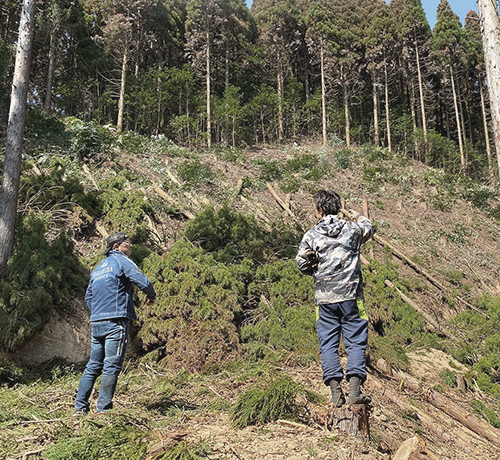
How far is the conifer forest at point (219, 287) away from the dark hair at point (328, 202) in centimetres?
22

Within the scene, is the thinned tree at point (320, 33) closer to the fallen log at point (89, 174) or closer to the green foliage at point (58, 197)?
the fallen log at point (89, 174)

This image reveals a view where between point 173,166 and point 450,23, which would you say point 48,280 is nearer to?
point 173,166

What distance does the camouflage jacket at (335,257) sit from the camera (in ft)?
10.1

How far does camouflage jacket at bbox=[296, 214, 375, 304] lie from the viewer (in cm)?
309

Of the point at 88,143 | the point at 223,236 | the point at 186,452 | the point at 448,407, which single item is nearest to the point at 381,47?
the point at 88,143

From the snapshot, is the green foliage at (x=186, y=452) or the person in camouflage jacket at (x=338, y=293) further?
the person in camouflage jacket at (x=338, y=293)

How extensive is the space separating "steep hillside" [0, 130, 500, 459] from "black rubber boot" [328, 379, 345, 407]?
6.8 inches

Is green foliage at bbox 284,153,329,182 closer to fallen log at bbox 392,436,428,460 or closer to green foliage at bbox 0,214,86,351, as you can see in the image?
green foliage at bbox 0,214,86,351

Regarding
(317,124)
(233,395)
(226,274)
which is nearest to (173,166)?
(226,274)

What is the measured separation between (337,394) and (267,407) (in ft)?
1.88

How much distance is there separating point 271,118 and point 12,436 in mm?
26293

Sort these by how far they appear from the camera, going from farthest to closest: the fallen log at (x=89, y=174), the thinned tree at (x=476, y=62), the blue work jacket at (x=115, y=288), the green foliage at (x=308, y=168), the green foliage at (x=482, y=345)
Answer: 1. the thinned tree at (x=476, y=62)
2. the green foliage at (x=308, y=168)
3. the fallen log at (x=89, y=174)
4. the green foliage at (x=482, y=345)
5. the blue work jacket at (x=115, y=288)

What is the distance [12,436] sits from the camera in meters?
2.72

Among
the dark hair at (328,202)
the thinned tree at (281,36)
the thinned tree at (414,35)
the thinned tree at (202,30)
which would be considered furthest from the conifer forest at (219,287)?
the thinned tree at (414,35)
